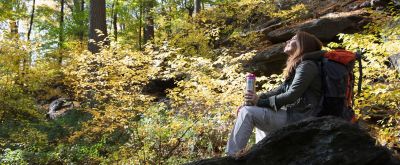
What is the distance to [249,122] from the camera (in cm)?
334

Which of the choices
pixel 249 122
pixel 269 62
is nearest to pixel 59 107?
pixel 269 62

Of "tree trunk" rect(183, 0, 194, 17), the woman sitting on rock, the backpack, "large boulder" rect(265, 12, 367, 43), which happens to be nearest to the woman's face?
the woman sitting on rock

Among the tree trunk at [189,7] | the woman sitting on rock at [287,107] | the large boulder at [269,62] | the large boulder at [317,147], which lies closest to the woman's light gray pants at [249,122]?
the woman sitting on rock at [287,107]

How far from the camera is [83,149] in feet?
25.0

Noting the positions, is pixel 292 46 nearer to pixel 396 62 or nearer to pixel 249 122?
pixel 249 122

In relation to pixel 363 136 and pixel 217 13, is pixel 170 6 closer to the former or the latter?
pixel 217 13

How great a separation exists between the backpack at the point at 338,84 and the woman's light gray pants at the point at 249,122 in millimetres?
363

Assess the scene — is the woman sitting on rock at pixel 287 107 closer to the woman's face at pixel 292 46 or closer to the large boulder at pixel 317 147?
the woman's face at pixel 292 46

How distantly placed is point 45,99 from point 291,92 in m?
15.5

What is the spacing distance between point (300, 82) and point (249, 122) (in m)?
0.56

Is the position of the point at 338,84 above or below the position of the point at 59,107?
above

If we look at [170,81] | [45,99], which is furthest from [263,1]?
[45,99]

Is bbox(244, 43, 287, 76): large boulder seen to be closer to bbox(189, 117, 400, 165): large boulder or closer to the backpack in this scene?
the backpack

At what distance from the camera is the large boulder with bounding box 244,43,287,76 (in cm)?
1038
